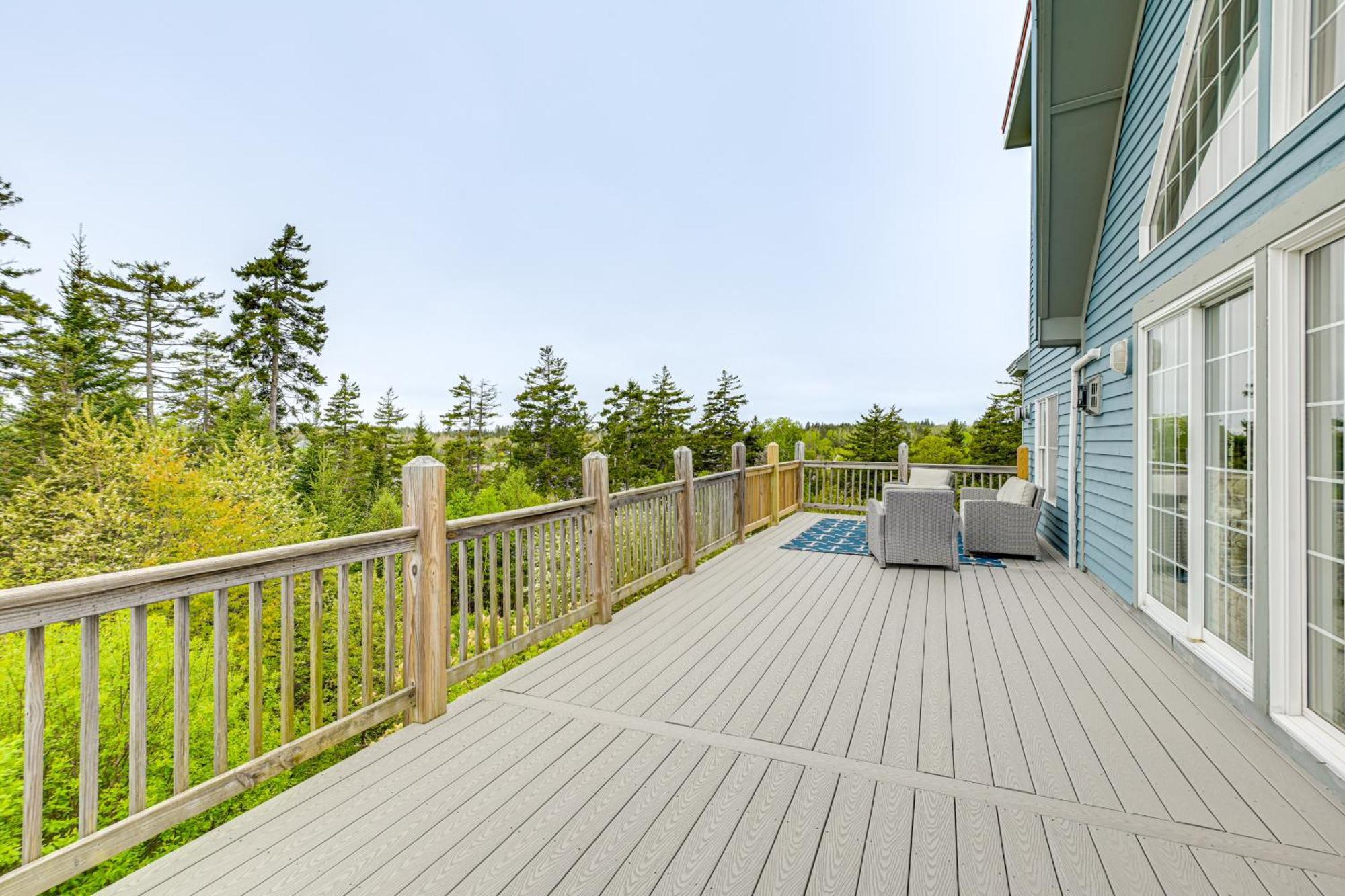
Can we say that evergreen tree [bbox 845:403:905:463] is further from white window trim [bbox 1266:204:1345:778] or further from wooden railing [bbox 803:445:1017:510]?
white window trim [bbox 1266:204:1345:778]

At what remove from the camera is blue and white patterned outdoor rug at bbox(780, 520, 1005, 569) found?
5945 millimetres

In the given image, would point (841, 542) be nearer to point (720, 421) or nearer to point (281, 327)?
point (720, 421)

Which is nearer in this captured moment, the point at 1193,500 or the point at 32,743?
the point at 32,743

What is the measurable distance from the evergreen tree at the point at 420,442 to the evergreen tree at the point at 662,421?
12285 millimetres

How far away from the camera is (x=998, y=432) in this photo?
2273 centimetres

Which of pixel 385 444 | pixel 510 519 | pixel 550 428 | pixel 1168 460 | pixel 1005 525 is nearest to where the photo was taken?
pixel 510 519

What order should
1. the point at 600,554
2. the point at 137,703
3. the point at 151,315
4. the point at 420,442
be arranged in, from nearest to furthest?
the point at 137,703, the point at 600,554, the point at 151,315, the point at 420,442

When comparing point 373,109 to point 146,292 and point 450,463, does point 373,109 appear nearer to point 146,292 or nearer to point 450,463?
point 146,292

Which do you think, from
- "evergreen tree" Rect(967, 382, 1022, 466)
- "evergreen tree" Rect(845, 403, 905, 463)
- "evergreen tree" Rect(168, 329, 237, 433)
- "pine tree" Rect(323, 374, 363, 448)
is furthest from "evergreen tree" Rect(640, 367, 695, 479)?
"evergreen tree" Rect(168, 329, 237, 433)

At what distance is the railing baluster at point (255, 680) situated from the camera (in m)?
1.91

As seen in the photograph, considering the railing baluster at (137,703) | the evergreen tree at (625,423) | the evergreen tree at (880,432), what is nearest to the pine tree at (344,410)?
the evergreen tree at (625,423)

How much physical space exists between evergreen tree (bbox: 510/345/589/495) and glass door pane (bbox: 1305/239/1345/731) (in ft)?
93.4

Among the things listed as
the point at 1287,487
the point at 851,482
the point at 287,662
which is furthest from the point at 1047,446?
the point at 287,662

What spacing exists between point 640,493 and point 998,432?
22.8 m
